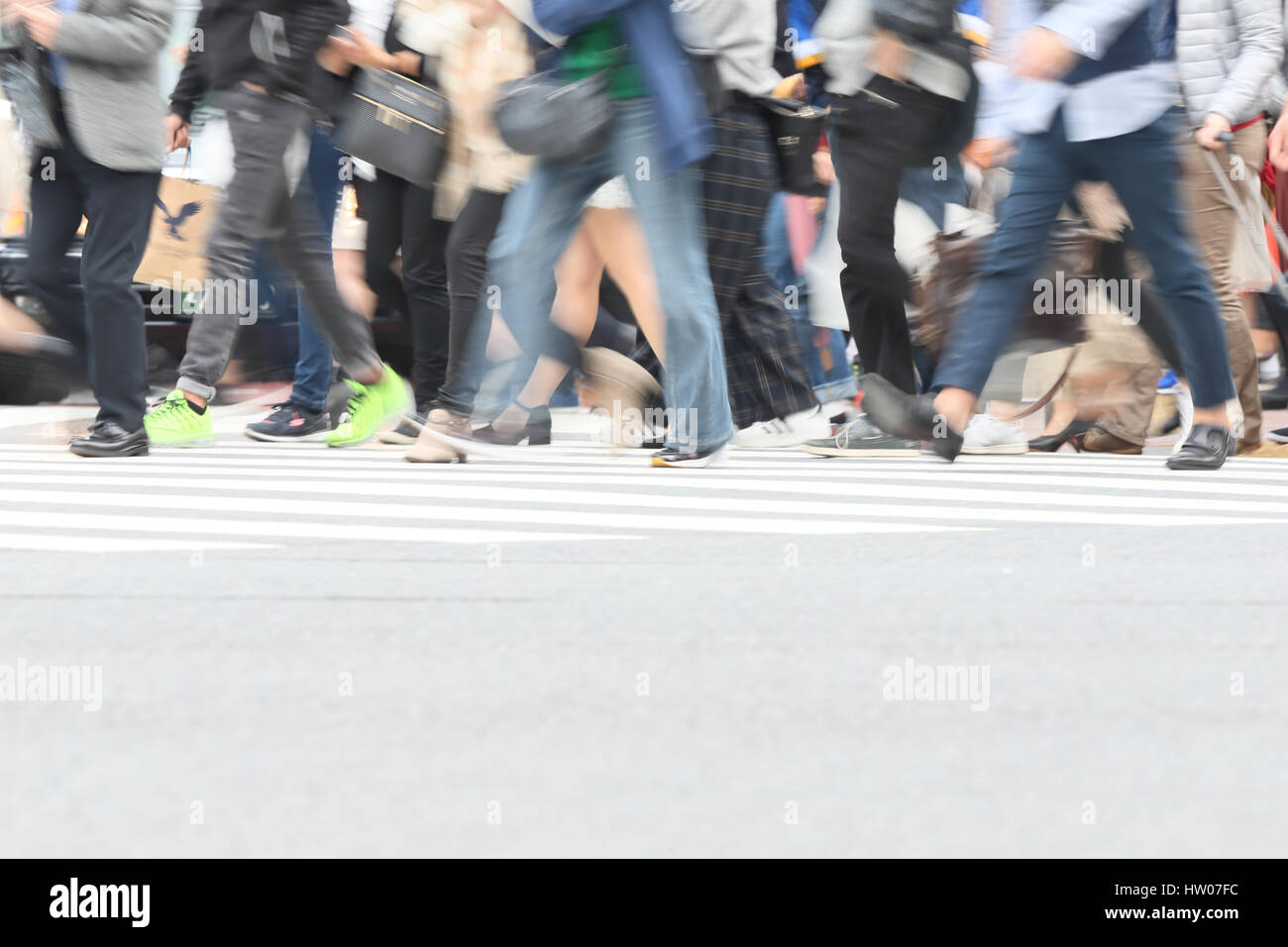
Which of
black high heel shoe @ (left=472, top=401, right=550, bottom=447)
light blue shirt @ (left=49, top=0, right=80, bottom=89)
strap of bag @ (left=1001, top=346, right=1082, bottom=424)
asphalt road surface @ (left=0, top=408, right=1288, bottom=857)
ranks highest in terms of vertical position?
light blue shirt @ (left=49, top=0, right=80, bottom=89)

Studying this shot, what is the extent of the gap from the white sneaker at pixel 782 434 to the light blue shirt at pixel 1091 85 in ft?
→ 6.92

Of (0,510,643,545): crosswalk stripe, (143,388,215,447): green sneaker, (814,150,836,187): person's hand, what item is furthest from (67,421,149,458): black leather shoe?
(814,150,836,187): person's hand

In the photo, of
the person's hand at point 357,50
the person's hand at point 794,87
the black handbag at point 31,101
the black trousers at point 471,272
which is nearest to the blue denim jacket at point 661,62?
the black trousers at point 471,272

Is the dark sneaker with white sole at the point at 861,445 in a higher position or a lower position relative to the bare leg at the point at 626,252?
lower

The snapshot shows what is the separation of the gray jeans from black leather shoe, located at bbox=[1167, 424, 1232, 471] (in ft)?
10.1

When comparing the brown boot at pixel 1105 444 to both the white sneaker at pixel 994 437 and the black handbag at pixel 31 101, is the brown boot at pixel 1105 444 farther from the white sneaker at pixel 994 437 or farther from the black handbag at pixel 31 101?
the black handbag at pixel 31 101

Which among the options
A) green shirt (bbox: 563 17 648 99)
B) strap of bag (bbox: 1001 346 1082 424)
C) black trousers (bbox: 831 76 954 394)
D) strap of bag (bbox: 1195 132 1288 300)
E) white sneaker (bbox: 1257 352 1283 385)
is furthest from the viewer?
white sneaker (bbox: 1257 352 1283 385)

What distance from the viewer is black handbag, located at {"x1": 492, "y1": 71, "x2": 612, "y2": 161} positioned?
6.50 meters

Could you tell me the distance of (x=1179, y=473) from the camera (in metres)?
7.50

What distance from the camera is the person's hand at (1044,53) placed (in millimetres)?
6582

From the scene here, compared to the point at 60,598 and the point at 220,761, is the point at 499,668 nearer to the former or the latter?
the point at 220,761

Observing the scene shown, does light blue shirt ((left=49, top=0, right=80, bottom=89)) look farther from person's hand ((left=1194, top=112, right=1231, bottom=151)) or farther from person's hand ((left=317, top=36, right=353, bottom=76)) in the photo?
person's hand ((left=1194, top=112, right=1231, bottom=151))
